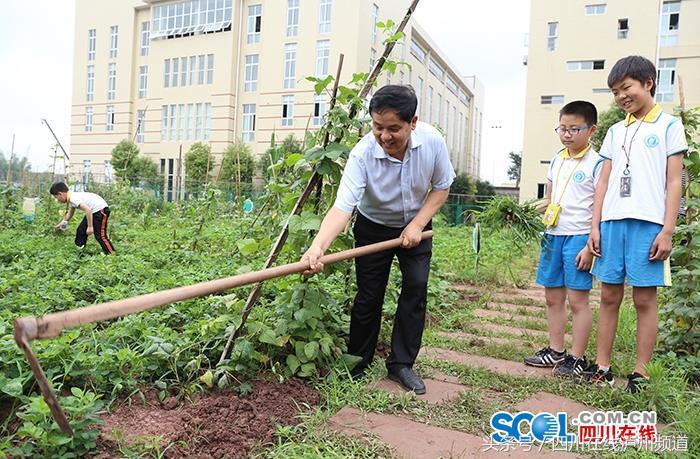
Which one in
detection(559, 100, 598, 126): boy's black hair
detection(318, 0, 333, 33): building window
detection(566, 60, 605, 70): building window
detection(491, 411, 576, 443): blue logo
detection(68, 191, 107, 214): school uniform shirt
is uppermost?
detection(318, 0, 333, 33): building window

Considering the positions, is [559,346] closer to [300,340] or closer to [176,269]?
[300,340]

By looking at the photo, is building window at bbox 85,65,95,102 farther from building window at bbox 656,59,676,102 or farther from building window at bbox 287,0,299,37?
building window at bbox 656,59,676,102

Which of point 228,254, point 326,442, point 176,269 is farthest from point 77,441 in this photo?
point 228,254

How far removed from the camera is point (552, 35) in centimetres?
2444

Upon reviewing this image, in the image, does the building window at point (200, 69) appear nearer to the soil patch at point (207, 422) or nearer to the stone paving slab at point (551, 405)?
the soil patch at point (207, 422)

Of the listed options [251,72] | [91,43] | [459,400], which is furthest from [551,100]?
[91,43]

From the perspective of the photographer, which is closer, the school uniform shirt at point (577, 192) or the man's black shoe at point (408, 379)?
the man's black shoe at point (408, 379)

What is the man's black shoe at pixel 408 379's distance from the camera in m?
2.55

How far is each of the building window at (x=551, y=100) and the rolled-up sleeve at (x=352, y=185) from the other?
24533mm

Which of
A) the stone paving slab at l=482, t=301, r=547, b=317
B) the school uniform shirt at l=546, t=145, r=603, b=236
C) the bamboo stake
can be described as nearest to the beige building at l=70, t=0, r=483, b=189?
the stone paving slab at l=482, t=301, r=547, b=317

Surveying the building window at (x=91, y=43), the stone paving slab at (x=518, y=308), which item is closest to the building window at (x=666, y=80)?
the stone paving slab at (x=518, y=308)

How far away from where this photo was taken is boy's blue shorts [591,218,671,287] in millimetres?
2484

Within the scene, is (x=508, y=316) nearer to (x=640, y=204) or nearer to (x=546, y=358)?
(x=546, y=358)

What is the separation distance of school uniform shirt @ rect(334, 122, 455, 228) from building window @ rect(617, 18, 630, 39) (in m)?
25.0
